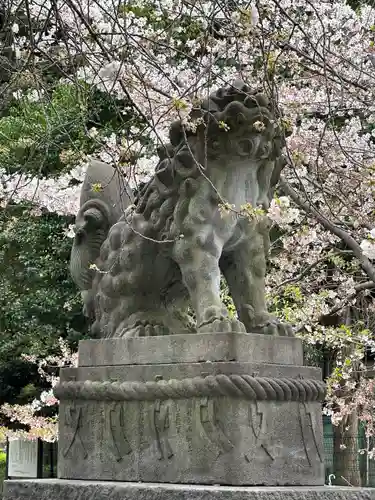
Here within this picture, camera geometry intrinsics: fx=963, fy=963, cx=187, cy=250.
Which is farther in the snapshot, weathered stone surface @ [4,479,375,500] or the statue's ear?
the statue's ear

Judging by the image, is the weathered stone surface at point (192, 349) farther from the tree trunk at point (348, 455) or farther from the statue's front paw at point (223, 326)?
the tree trunk at point (348, 455)

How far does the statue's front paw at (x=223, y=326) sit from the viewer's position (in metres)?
5.72

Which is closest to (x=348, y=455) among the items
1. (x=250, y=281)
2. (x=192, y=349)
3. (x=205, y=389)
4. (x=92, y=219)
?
(x=92, y=219)

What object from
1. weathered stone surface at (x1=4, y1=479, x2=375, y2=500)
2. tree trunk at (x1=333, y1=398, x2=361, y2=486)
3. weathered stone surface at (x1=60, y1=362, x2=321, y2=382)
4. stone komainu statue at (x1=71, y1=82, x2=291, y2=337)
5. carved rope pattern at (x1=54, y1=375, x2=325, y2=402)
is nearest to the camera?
weathered stone surface at (x1=4, y1=479, x2=375, y2=500)

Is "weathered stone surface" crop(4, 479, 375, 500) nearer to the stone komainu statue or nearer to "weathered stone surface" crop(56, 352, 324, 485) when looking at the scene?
"weathered stone surface" crop(56, 352, 324, 485)

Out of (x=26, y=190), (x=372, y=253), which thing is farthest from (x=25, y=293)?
(x=372, y=253)

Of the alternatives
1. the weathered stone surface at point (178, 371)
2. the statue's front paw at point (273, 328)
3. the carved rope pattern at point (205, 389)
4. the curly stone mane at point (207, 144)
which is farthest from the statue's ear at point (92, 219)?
the statue's front paw at point (273, 328)

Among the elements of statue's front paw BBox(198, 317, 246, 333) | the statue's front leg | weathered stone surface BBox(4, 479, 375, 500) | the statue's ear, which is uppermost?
the statue's ear

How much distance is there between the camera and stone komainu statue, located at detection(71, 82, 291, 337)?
6.10m

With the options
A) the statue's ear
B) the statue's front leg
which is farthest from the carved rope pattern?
the statue's ear

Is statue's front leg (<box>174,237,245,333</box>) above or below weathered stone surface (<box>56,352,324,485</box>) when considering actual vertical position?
above

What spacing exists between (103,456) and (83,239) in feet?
5.45

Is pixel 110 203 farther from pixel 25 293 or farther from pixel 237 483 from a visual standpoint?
pixel 25 293

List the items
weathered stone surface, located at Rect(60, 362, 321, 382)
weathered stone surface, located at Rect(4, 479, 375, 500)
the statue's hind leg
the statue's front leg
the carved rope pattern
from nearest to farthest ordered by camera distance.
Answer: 1. weathered stone surface, located at Rect(4, 479, 375, 500)
2. the carved rope pattern
3. weathered stone surface, located at Rect(60, 362, 321, 382)
4. the statue's front leg
5. the statue's hind leg
